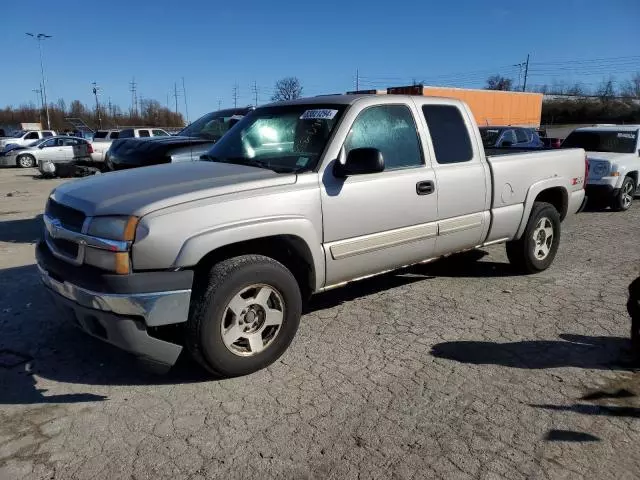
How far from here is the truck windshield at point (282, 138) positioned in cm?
418

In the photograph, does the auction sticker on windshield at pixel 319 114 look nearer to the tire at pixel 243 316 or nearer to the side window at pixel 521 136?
the tire at pixel 243 316

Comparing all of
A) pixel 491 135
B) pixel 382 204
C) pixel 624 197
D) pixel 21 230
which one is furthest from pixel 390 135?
pixel 491 135

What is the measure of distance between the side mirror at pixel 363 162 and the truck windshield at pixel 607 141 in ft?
32.4

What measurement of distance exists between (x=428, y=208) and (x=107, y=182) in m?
2.58

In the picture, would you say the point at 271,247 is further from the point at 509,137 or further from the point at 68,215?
the point at 509,137

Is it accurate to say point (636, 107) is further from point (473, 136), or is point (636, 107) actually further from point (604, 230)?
point (473, 136)

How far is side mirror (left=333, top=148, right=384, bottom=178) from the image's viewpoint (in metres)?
3.92

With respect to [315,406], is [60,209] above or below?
above

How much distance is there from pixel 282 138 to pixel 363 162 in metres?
0.88

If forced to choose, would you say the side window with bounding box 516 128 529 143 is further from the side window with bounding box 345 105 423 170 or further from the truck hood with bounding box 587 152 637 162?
the side window with bounding box 345 105 423 170

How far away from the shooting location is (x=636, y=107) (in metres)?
58.8

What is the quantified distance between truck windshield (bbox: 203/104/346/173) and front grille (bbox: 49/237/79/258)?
148cm

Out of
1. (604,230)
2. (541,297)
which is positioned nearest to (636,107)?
(604,230)

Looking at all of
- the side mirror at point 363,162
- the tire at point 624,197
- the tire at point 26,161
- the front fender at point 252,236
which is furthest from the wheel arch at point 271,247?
the tire at point 26,161
